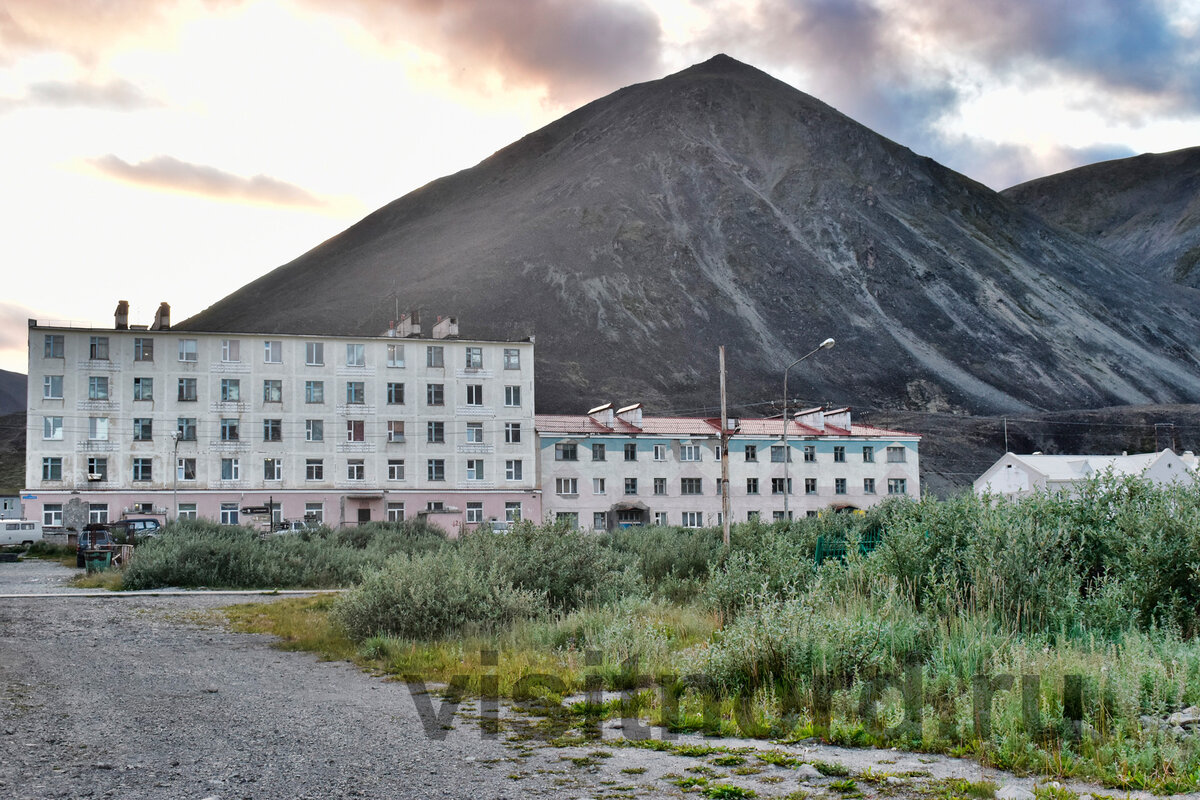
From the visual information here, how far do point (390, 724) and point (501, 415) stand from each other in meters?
54.1

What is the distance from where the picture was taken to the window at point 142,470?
5847 centimetres

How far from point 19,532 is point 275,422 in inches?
582

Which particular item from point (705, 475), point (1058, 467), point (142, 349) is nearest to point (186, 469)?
point (142, 349)

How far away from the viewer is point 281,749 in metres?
8.79

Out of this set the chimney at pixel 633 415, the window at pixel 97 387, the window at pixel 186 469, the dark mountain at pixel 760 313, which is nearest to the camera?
the window at pixel 97 387

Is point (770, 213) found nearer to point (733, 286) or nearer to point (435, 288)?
point (733, 286)

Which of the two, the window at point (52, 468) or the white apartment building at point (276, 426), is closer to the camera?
the window at point (52, 468)

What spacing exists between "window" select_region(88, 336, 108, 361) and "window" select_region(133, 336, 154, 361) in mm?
1524

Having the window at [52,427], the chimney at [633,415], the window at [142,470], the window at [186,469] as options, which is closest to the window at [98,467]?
the window at [142,470]

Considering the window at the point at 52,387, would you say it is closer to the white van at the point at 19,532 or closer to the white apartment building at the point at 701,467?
the white van at the point at 19,532

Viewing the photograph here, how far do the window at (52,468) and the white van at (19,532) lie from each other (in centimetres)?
608

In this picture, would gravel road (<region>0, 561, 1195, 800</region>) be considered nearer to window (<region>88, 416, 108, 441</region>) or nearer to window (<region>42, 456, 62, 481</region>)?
window (<region>42, 456, 62, 481</region>)

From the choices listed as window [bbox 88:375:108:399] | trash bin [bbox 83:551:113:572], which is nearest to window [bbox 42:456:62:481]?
window [bbox 88:375:108:399]

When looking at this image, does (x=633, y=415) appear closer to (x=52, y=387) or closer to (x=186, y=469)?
(x=186, y=469)
